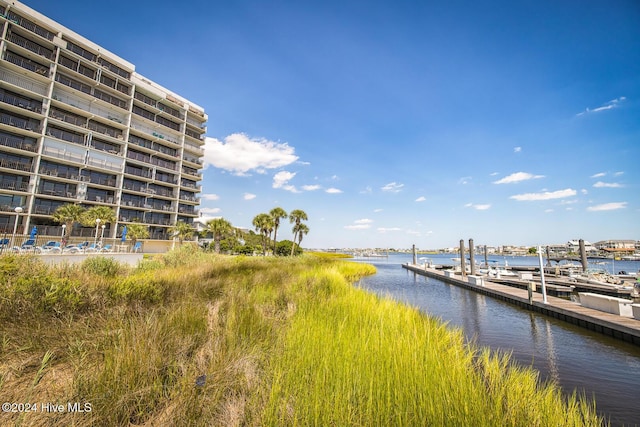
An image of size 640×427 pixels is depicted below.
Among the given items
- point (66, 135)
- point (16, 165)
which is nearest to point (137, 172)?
point (66, 135)

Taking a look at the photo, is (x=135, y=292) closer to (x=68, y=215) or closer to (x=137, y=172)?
(x=68, y=215)

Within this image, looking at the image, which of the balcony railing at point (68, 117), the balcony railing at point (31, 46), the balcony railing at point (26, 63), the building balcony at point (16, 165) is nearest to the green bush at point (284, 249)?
the balcony railing at point (68, 117)

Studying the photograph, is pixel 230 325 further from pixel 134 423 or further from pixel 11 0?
pixel 11 0

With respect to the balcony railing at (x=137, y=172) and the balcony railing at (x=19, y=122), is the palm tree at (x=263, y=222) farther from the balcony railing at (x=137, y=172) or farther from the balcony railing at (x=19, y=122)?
the balcony railing at (x=19, y=122)

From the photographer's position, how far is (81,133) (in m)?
29.9

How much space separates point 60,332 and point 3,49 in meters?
37.1


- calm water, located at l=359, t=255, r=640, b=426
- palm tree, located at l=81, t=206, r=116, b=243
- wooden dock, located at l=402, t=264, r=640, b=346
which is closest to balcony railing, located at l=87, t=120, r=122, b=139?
palm tree, located at l=81, t=206, r=116, b=243

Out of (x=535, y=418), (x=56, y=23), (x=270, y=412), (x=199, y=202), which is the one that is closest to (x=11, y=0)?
(x=56, y=23)

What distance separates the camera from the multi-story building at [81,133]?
81.8ft

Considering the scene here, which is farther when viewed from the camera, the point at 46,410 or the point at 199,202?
the point at 199,202

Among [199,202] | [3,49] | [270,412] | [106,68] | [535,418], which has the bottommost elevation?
[535,418]

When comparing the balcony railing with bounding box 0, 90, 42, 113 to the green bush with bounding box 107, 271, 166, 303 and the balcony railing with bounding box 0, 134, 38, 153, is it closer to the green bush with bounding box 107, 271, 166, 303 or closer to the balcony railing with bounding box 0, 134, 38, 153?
the balcony railing with bounding box 0, 134, 38, 153

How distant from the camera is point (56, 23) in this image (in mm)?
28125

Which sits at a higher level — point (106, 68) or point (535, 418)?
point (106, 68)
